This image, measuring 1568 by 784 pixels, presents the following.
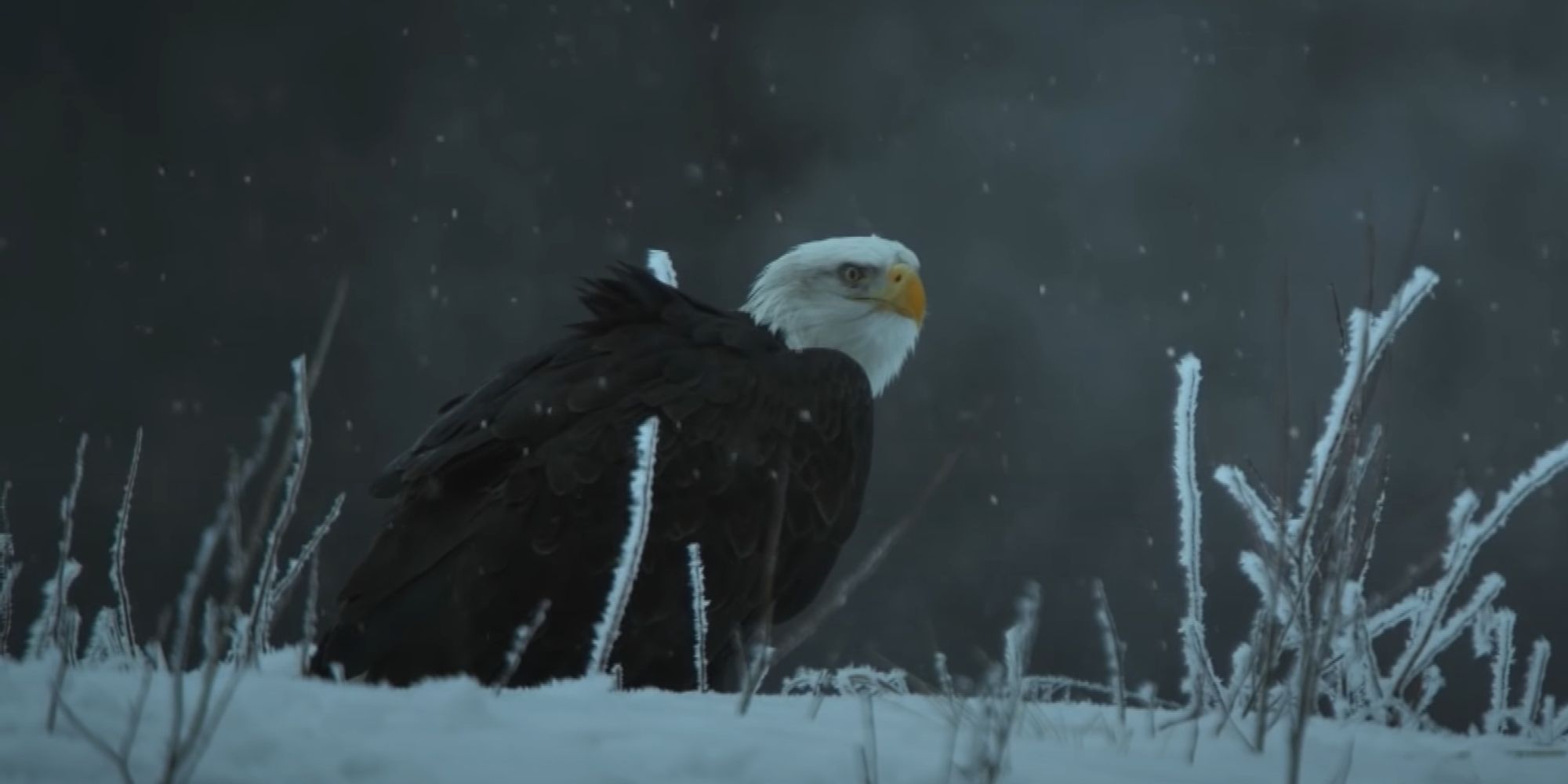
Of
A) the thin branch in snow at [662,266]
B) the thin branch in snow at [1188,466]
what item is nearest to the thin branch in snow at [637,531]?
the thin branch in snow at [1188,466]

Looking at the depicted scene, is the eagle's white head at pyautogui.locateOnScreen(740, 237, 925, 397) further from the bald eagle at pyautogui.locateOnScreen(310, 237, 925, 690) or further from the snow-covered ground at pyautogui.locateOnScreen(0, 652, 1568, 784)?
the snow-covered ground at pyautogui.locateOnScreen(0, 652, 1568, 784)

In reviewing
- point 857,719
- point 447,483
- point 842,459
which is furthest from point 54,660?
point 842,459

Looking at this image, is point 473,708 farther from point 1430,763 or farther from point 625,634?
point 625,634

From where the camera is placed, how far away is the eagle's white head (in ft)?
21.7

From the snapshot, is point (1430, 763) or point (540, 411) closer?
point (1430, 763)

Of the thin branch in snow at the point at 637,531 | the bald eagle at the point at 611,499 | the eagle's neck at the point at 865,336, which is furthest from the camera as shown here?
the eagle's neck at the point at 865,336

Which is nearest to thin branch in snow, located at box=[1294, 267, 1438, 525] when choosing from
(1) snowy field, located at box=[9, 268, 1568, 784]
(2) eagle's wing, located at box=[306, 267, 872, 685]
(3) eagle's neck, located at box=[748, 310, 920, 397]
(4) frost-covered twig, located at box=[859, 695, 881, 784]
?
(1) snowy field, located at box=[9, 268, 1568, 784]

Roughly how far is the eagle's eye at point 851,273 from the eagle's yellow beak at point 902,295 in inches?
4.0

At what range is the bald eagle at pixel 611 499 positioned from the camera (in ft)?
16.0

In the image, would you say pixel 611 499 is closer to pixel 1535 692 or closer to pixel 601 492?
pixel 601 492

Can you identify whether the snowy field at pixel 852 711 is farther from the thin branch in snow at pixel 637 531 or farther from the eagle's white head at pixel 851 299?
the eagle's white head at pixel 851 299

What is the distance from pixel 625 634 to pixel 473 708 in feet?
10.4

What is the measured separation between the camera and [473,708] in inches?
81.4

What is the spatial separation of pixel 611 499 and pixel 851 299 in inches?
79.2
